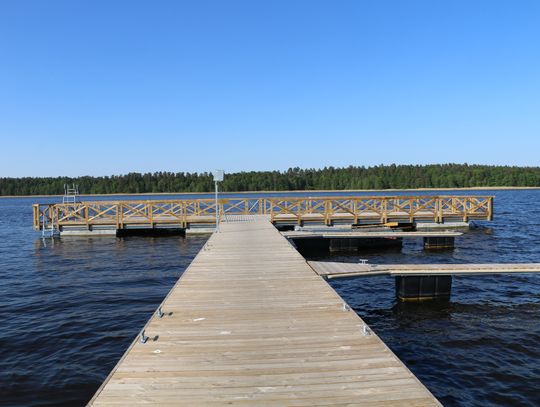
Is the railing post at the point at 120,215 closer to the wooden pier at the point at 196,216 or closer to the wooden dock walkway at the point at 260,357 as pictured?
the wooden pier at the point at 196,216

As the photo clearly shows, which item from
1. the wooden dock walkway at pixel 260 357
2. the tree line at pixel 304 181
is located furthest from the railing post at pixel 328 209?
the tree line at pixel 304 181

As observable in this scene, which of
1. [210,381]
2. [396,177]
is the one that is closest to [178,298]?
[210,381]

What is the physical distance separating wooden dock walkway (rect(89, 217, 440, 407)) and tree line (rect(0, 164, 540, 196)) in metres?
118

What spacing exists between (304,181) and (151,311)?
124 m

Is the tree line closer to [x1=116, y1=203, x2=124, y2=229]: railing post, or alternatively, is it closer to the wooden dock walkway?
[x1=116, y1=203, x2=124, y2=229]: railing post

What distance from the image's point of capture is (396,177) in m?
126

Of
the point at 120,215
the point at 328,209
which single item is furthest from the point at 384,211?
the point at 120,215

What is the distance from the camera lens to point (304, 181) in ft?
436

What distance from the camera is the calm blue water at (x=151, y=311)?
6375 millimetres

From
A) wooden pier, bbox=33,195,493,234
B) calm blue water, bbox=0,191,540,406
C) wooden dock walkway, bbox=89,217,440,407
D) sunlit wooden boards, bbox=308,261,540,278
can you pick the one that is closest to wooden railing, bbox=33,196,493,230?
wooden pier, bbox=33,195,493,234

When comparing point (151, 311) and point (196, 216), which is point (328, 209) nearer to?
point (196, 216)

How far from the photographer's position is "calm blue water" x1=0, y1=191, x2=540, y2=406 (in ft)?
20.9

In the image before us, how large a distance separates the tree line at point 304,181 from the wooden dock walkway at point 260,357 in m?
118

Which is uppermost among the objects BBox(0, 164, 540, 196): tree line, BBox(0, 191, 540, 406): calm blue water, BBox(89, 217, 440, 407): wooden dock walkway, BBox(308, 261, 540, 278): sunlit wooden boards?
BBox(0, 164, 540, 196): tree line
